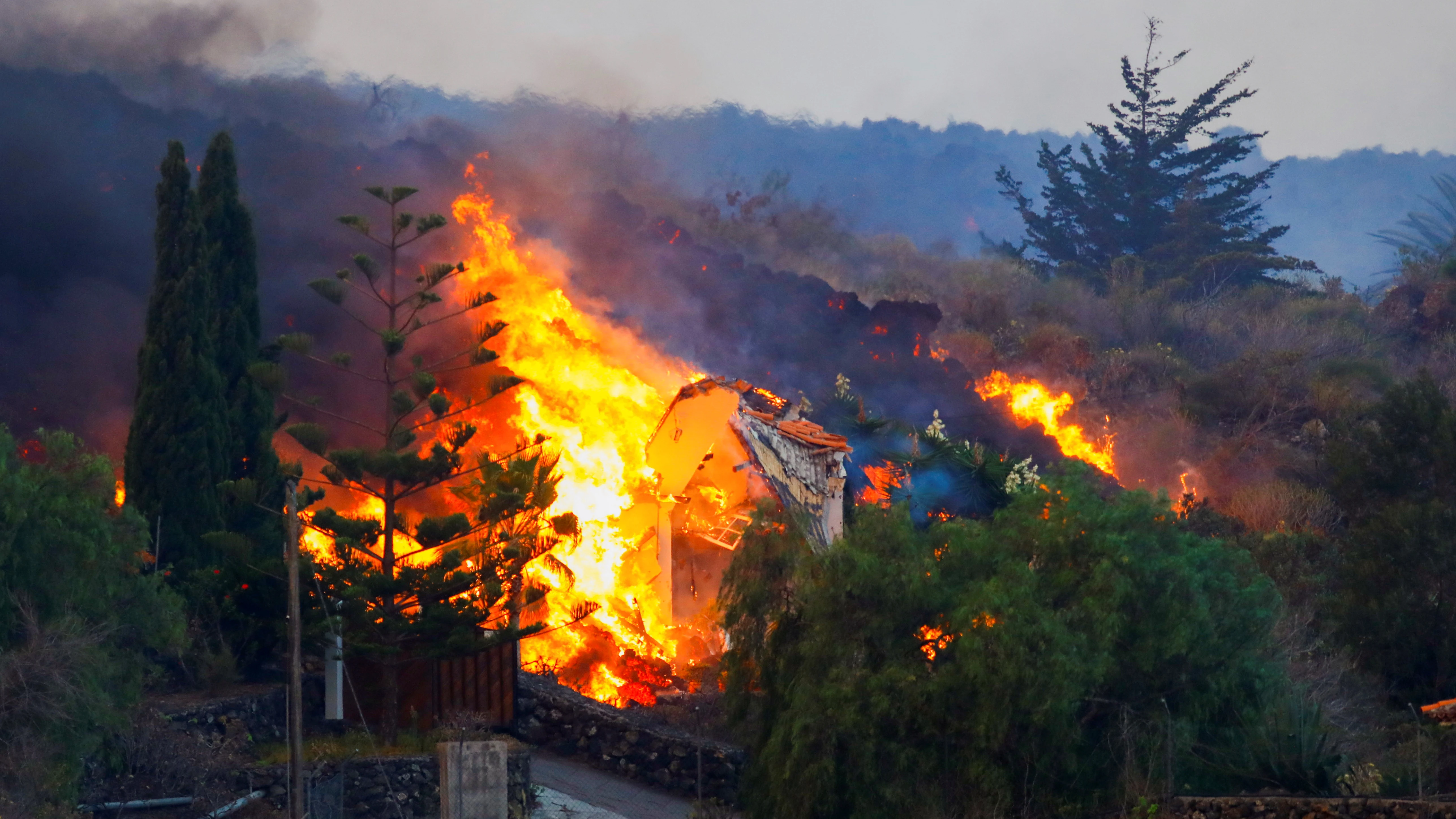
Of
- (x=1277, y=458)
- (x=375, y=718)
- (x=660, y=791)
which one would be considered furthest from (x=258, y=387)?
(x=1277, y=458)

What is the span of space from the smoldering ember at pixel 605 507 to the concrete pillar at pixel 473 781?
4 cm

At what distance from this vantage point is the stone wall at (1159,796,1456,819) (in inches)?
557

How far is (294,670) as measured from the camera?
17953mm

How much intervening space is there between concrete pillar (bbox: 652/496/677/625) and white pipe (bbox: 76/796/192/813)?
33.3ft

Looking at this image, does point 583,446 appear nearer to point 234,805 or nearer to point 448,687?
point 448,687

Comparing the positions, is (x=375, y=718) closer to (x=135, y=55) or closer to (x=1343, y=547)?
(x=1343, y=547)

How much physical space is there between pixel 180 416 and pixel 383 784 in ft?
22.9

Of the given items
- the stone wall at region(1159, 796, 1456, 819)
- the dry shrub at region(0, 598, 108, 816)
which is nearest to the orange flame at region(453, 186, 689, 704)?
the dry shrub at region(0, 598, 108, 816)

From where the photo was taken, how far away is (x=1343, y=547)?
27.6 metres

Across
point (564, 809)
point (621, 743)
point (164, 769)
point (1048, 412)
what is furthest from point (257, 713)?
point (1048, 412)

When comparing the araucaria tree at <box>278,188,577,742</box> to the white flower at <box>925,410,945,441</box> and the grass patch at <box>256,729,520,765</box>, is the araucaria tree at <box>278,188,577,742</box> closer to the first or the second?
the grass patch at <box>256,729,520,765</box>

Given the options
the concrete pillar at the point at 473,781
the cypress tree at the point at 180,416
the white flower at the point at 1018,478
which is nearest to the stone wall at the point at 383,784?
the concrete pillar at the point at 473,781

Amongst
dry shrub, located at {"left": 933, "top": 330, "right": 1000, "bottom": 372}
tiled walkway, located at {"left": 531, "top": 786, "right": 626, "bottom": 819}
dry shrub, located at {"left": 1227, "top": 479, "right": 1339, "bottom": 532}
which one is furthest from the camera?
dry shrub, located at {"left": 933, "top": 330, "right": 1000, "bottom": 372}

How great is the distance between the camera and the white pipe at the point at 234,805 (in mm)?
18641
